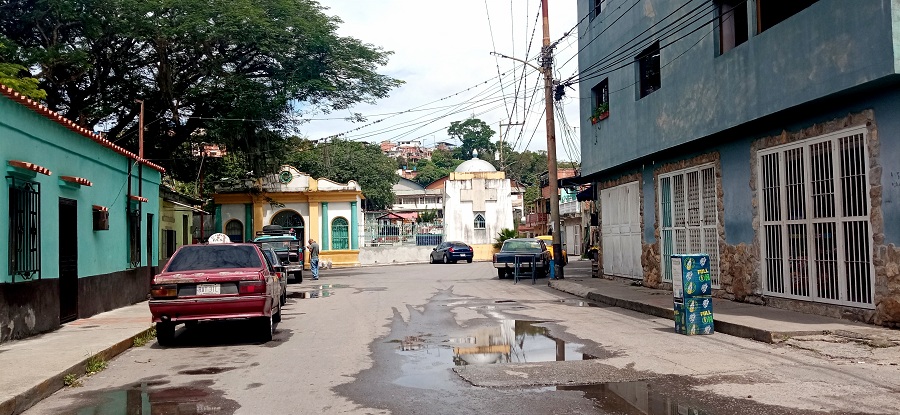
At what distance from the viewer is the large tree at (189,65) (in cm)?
2673

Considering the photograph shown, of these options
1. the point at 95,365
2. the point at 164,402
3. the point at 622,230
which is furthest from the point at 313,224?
the point at 164,402

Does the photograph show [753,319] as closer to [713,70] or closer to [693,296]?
[693,296]

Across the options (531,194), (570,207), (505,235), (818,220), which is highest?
(531,194)

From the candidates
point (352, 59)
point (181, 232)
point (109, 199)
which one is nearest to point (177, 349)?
point (109, 199)

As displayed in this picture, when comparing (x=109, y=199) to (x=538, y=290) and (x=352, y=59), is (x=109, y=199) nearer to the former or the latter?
(x=538, y=290)

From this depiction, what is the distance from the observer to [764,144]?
1416 centimetres

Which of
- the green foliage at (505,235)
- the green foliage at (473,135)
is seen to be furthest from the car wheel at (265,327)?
the green foliage at (473,135)

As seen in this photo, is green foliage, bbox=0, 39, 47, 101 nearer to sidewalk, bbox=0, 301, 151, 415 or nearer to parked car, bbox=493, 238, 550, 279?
sidewalk, bbox=0, 301, 151, 415

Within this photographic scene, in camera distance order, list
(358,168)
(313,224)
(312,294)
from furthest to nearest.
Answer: (358,168)
(313,224)
(312,294)

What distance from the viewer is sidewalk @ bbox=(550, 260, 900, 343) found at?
10.6 m

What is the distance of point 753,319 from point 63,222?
41.5ft

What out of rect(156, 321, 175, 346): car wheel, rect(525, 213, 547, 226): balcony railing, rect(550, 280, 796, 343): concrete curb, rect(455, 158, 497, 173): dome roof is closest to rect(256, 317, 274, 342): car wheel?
rect(156, 321, 175, 346): car wheel

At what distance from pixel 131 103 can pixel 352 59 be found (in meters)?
9.46

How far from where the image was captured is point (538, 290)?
73.3 ft
